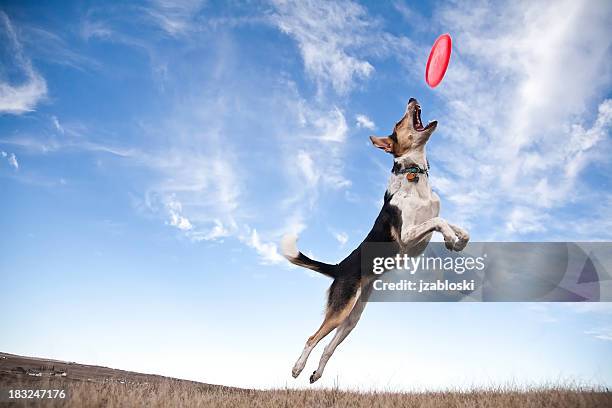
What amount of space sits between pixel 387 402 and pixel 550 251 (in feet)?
10.7

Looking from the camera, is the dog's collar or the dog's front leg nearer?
the dog's front leg

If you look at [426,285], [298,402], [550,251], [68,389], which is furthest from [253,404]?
[550,251]

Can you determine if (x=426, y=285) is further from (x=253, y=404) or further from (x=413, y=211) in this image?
(x=253, y=404)

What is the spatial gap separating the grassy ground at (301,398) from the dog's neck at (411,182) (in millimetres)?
2575

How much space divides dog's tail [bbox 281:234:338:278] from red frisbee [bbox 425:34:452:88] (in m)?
2.80

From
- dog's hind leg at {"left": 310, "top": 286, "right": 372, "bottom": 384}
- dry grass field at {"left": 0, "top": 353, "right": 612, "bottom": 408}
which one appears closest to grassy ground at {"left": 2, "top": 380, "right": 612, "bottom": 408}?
dry grass field at {"left": 0, "top": 353, "right": 612, "bottom": 408}

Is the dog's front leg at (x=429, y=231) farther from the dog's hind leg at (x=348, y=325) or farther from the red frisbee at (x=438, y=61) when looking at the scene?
the red frisbee at (x=438, y=61)

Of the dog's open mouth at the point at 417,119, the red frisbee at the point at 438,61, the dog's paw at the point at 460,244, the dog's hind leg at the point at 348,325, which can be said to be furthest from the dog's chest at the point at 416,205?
the red frisbee at the point at 438,61

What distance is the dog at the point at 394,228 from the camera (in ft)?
23.0

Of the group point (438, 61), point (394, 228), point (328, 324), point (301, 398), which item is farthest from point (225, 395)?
point (438, 61)

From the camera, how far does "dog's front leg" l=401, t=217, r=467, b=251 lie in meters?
6.65

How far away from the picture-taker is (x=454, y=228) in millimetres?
6762

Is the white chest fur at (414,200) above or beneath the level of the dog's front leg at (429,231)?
above

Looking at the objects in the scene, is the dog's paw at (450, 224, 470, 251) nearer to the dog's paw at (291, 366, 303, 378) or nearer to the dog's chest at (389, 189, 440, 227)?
the dog's chest at (389, 189, 440, 227)
